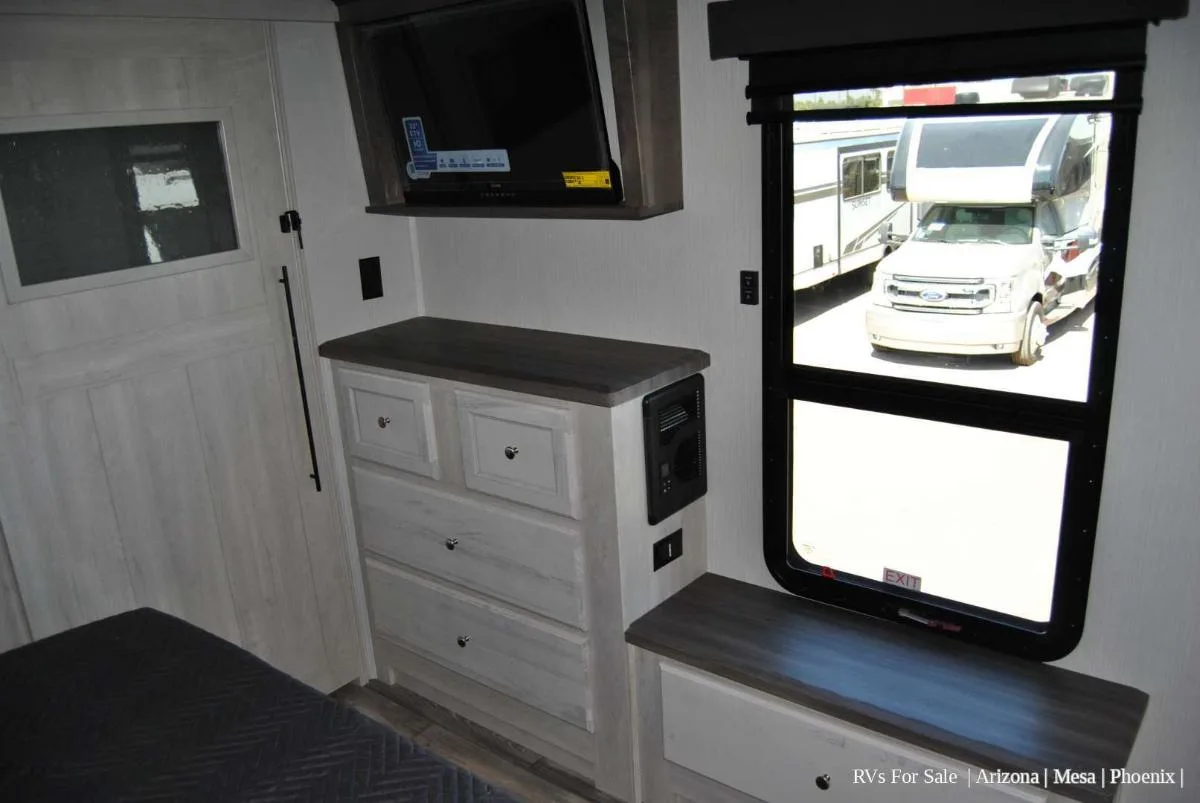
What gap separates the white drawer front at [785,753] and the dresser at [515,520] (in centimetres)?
19

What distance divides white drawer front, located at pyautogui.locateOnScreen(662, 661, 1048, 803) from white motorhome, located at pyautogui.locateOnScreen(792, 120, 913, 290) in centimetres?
104

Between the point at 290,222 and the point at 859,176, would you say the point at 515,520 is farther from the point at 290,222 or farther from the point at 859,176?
the point at 859,176

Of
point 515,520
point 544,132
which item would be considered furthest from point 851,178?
point 515,520

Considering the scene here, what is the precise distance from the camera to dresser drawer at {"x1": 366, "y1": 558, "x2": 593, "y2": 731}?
8.30ft

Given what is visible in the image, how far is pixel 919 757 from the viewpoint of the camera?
1896 millimetres

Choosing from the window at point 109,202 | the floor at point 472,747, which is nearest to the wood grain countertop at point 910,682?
the floor at point 472,747

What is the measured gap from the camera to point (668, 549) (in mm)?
2486

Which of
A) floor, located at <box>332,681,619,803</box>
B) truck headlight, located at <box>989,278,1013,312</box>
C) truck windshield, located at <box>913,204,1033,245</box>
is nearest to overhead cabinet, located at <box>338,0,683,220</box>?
truck windshield, located at <box>913,204,1033,245</box>

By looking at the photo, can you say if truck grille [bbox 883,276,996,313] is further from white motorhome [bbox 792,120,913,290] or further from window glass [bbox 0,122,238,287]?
window glass [bbox 0,122,238,287]

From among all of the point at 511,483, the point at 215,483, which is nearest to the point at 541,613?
the point at 511,483

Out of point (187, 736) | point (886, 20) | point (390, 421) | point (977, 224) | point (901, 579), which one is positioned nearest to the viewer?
point (187, 736)

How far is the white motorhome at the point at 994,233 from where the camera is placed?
1.81m

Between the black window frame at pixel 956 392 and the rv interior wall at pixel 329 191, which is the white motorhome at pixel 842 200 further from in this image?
the rv interior wall at pixel 329 191

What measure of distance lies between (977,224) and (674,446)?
93cm
